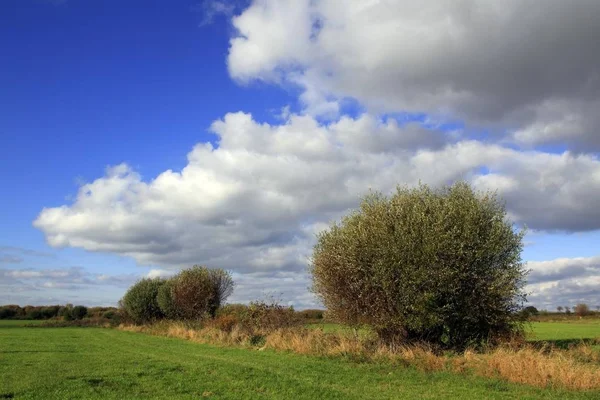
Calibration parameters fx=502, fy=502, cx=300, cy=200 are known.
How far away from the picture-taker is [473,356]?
1911 cm

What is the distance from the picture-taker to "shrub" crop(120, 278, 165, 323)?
67.3 metres

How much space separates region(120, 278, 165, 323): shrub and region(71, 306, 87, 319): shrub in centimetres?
3963

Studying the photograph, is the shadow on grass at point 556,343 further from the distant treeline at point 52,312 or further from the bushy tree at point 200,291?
the distant treeline at point 52,312

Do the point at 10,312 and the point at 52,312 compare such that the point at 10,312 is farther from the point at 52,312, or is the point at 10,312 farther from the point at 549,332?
the point at 549,332

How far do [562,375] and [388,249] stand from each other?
865 cm

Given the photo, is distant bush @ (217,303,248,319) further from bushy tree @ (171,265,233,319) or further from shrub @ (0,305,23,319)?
shrub @ (0,305,23,319)

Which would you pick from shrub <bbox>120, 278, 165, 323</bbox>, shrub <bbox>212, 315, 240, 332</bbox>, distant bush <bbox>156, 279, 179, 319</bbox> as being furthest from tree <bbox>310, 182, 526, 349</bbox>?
shrub <bbox>120, 278, 165, 323</bbox>

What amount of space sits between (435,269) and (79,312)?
99.4 meters

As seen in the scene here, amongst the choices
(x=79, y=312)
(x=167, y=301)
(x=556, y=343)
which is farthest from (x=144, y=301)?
(x=556, y=343)

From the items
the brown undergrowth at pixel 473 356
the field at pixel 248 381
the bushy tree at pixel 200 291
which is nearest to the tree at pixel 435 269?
the brown undergrowth at pixel 473 356

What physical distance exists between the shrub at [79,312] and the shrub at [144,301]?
39.6 meters

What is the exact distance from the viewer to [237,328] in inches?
1415

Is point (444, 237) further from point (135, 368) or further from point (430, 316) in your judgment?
point (135, 368)

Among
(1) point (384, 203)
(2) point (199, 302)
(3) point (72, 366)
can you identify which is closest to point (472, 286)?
(1) point (384, 203)
